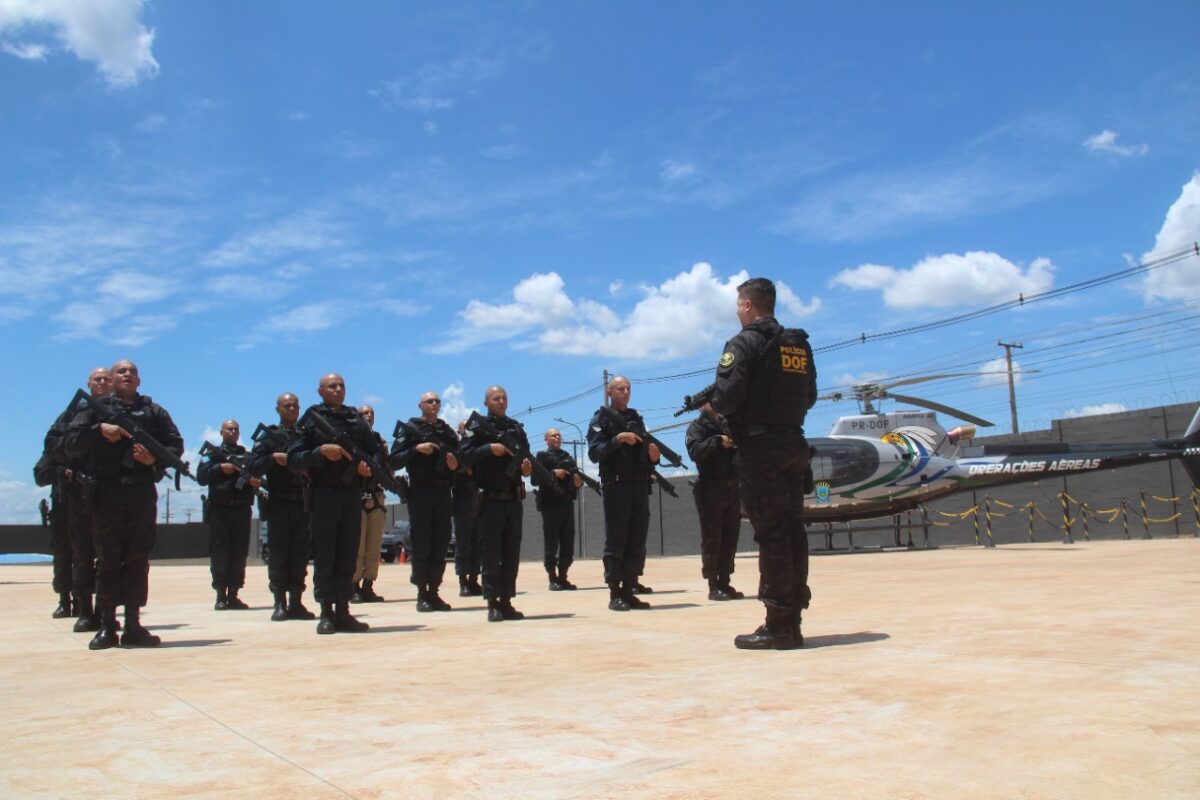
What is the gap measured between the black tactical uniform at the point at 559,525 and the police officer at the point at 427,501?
9.87 feet

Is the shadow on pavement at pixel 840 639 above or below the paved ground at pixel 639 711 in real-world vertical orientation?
below

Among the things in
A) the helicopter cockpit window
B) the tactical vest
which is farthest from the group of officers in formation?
the helicopter cockpit window

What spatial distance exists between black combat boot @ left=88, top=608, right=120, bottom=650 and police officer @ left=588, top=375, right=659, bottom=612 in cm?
347

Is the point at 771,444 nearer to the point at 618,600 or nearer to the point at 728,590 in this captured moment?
the point at 618,600

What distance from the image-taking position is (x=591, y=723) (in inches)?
120

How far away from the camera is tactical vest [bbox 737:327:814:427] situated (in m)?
4.87

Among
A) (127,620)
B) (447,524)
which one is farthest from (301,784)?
(447,524)

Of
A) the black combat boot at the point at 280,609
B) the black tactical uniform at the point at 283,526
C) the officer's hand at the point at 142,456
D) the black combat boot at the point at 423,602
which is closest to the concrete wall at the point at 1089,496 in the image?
the black combat boot at the point at 423,602

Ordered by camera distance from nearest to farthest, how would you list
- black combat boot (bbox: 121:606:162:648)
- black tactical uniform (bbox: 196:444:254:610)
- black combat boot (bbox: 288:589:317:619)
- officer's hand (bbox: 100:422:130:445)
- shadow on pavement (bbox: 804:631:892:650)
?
1. shadow on pavement (bbox: 804:631:892:650)
2. officer's hand (bbox: 100:422:130:445)
3. black combat boot (bbox: 121:606:162:648)
4. black combat boot (bbox: 288:589:317:619)
5. black tactical uniform (bbox: 196:444:254:610)

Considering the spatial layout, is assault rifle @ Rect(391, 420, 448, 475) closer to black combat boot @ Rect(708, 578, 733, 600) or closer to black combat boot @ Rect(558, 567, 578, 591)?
black combat boot @ Rect(708, 578, 733, 600)

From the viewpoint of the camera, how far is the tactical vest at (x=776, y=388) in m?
4.87

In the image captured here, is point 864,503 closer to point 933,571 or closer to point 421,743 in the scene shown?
point 933,571

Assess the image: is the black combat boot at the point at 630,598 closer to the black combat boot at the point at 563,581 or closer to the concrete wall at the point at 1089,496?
the black combat boot at the point at 563,581

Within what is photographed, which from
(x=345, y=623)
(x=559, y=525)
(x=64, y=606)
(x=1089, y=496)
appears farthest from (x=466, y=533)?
(x=1089, y=496)
